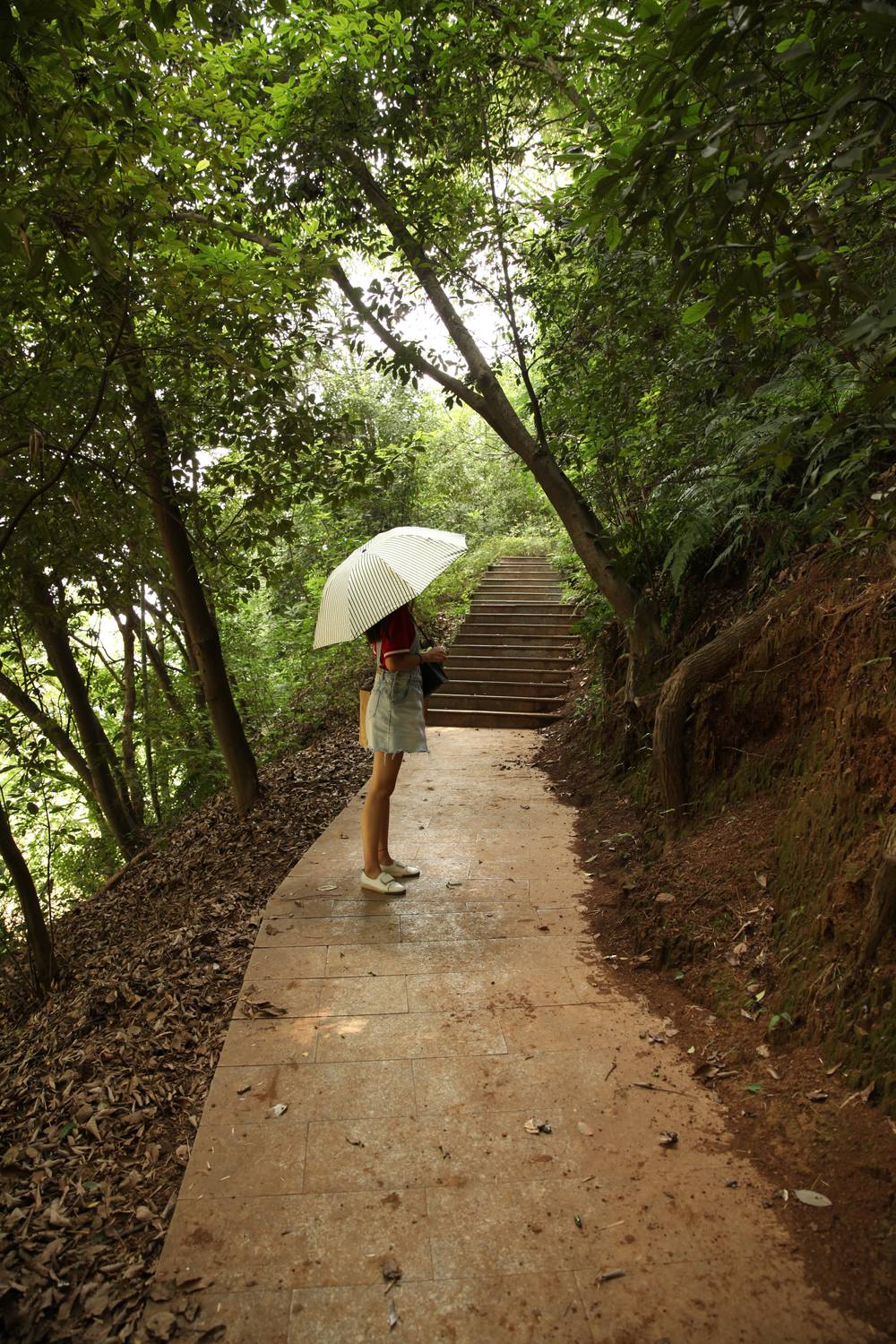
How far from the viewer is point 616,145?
8.47 ft

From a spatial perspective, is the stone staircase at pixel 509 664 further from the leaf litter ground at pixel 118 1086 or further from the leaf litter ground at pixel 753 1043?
the leaf litter ground at pixel 753 1043

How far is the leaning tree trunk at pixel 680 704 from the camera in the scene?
14.6 ft

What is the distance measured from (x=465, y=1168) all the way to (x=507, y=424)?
18.6 ft

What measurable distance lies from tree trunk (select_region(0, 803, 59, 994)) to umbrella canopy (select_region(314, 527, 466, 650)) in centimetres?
212

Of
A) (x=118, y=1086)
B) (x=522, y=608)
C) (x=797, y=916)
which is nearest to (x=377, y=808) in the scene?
(x=118, y=1086)

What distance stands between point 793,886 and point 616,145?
9.57ft

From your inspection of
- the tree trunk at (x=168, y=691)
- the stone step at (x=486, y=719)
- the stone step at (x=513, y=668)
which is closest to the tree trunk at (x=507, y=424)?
the stone step at (x=486, y=719)

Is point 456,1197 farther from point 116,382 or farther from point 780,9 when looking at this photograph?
point 116,382

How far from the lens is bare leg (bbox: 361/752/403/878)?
4480mm

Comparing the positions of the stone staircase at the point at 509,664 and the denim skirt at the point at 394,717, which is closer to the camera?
the denim skirt at the point at 394,717

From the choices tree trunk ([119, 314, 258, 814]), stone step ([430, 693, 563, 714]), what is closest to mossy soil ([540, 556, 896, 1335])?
tree trunk ([119, 314, 258, 814])

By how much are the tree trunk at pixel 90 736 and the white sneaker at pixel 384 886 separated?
389 centimetres

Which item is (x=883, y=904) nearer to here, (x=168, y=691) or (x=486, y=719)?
(x=486, y=719)

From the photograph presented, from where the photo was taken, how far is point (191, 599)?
6.26 metres
